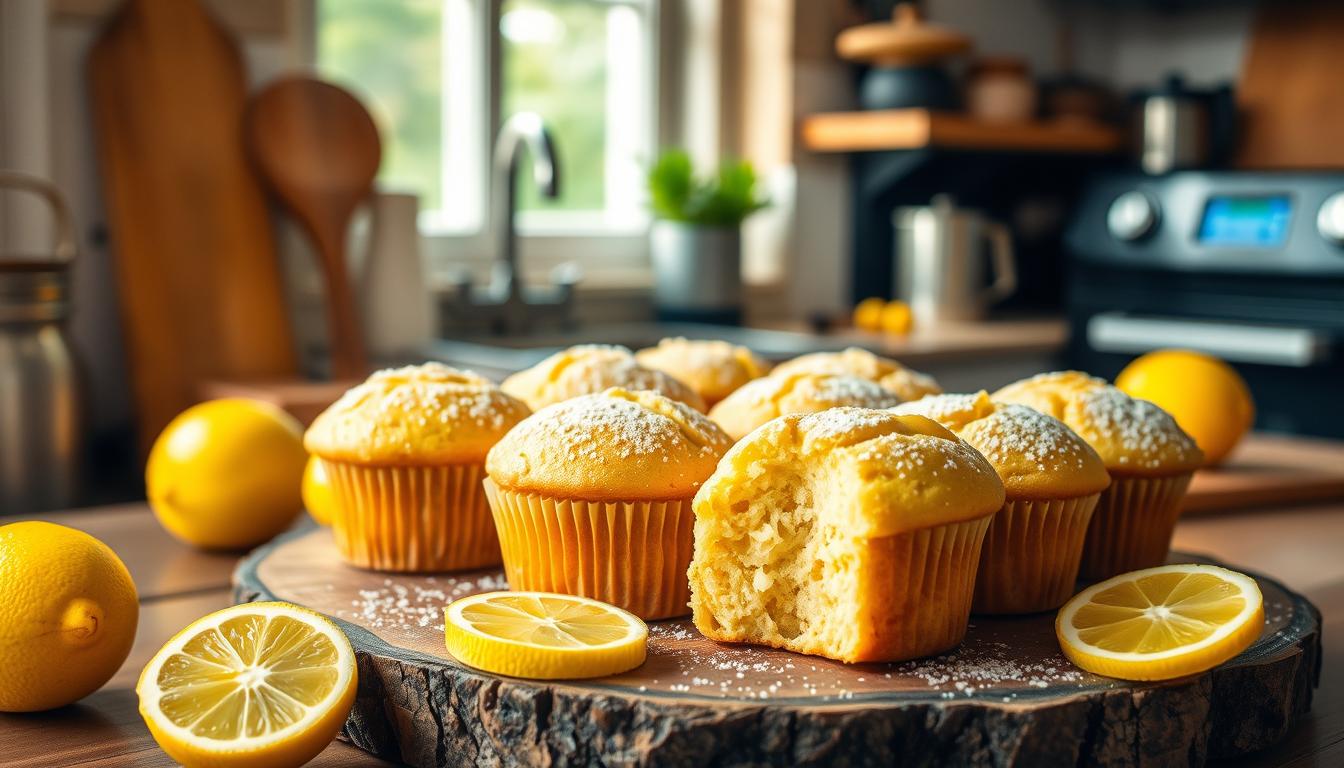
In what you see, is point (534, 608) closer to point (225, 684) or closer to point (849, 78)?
point (225, 684)

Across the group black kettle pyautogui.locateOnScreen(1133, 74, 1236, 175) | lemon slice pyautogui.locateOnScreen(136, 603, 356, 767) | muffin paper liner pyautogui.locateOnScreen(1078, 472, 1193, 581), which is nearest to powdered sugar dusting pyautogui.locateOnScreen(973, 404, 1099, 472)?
muffin paper liner pyautogui.locateOnScreen(1078, 472, 1193, 581)

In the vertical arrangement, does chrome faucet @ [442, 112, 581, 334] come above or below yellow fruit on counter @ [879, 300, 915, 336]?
above

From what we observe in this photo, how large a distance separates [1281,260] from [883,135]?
1.00 meters

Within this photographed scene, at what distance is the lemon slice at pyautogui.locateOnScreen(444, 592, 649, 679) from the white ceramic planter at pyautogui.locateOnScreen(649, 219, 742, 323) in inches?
97.6

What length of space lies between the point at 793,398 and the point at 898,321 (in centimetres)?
220

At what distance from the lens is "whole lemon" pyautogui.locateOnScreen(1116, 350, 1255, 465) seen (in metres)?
1.68

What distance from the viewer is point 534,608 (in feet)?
3.08

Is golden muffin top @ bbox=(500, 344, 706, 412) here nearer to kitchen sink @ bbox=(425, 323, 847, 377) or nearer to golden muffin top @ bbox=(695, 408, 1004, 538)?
golden muffin top @ bbox=(695, 408, 1004, 538)

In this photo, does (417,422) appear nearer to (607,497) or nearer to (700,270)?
(607,497)

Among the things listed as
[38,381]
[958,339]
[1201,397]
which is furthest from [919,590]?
[958,339]

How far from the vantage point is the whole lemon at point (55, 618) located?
92 centimetres

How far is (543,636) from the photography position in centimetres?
88

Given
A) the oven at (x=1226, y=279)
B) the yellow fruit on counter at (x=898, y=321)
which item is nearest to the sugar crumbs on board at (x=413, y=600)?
the yellow fruit on counter at (x=898, y=321)

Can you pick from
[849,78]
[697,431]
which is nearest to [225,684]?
[697,431]
